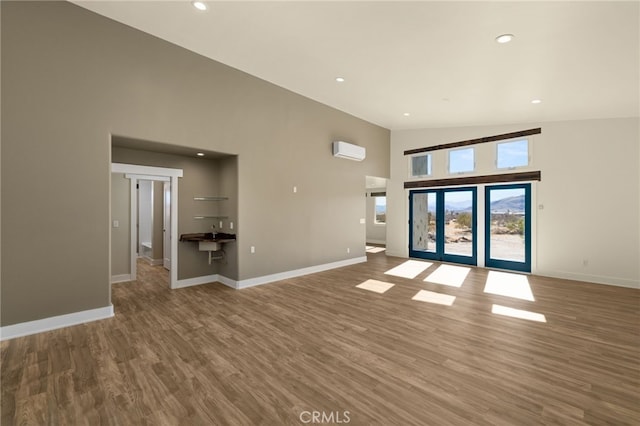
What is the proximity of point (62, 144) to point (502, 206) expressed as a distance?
27.0ft

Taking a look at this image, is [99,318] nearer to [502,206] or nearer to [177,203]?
[177,203]

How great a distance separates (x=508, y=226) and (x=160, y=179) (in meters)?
7.57

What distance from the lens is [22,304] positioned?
3201 millimetres

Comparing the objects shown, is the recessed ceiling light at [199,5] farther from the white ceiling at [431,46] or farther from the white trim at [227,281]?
the white trim at [227,281]

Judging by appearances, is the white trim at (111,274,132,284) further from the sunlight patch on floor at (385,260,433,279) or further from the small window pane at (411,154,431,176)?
Answer: the small window pane at (411,154,431,176)

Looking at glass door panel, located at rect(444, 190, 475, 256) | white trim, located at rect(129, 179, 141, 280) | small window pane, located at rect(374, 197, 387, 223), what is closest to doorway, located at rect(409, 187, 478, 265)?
glass door panel, located at rect(444, 190, 475, 256)

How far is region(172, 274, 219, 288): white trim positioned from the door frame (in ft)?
0.30

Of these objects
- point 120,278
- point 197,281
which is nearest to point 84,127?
point 197,281

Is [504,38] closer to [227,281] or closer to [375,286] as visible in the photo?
[375,286]

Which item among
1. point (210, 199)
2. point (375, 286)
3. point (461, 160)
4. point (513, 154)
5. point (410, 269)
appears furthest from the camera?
point (461, 160)

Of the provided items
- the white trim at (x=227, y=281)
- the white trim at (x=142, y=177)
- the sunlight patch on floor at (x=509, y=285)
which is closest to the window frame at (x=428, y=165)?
the sunlight patch on floor at (x=509, y=285)

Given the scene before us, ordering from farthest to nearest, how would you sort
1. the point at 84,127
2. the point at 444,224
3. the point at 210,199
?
the point at 444,224
the point at 210,199
the point at 84,127

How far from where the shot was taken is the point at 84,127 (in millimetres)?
→ 3553

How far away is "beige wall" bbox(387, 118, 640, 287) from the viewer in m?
5.43
